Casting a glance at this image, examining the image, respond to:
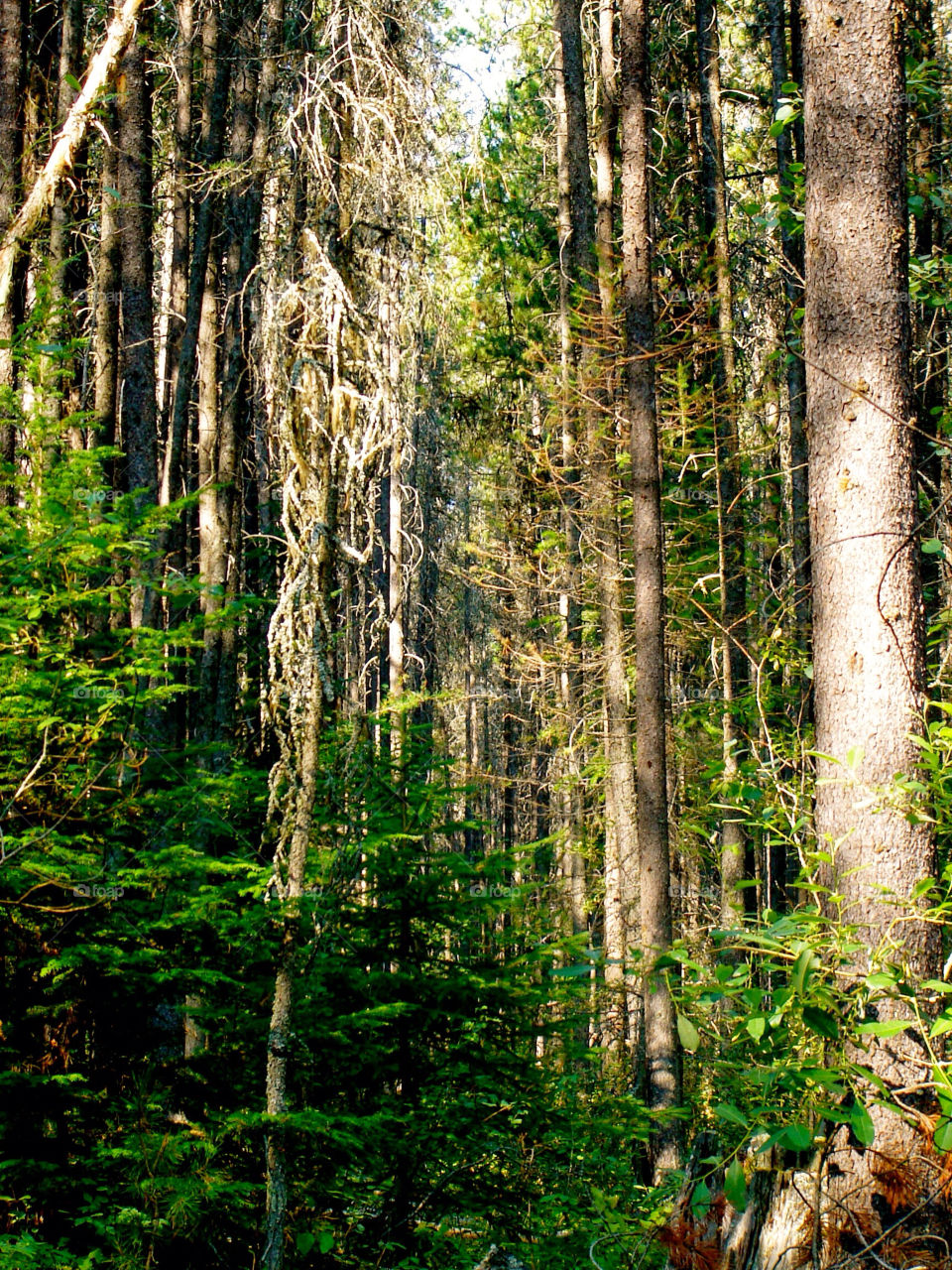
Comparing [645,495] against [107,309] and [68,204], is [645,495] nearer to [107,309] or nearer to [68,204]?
[107,309]

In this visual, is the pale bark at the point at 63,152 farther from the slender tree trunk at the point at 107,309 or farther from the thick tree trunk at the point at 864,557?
the thick tree trunk at the point at 864,557

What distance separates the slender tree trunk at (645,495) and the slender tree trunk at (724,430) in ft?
4.40

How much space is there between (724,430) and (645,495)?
2836 mm

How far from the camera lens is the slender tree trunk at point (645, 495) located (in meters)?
9.38

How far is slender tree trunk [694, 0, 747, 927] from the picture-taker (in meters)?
11.5

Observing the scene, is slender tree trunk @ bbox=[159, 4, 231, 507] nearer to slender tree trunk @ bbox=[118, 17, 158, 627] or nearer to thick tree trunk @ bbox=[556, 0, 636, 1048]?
slender tree trunk @ bbox=[118, 17, 158, 627]

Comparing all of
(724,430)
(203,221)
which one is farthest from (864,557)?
(203,221)

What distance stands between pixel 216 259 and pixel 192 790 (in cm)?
923

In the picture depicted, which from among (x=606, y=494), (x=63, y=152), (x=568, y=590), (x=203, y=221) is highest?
(x=203, y=221)

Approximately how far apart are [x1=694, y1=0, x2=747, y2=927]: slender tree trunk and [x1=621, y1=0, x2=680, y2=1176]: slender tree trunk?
1342 mm

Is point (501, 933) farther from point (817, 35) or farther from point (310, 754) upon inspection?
point (817, 35)

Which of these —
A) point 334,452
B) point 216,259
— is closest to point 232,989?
point 334,452

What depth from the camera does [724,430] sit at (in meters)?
12.1

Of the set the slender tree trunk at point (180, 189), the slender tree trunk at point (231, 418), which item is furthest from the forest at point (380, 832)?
the slender tree trunk at point (180, 189)
